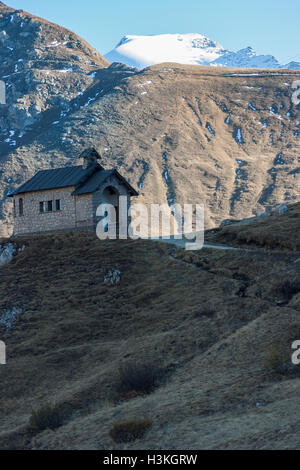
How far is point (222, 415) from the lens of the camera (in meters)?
18.2

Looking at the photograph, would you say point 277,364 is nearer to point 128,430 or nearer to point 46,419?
point 128,430

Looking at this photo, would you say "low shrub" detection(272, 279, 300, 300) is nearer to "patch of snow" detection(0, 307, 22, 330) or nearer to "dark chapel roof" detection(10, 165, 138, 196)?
"patch of snow" detection(0, 307, 22, 330)

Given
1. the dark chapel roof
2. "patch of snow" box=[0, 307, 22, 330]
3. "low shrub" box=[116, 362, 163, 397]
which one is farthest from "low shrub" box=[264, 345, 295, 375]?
the dark chapel roof

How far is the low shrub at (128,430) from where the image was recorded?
17.4 m

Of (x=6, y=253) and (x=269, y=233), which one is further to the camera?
(x=6, y=253)

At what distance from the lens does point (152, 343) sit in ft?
91.2

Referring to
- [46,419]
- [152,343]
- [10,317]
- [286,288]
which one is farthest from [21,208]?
[46,419]

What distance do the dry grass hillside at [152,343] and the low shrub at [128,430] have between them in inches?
1.8

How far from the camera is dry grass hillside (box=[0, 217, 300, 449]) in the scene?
17.9 meters

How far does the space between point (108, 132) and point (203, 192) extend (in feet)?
121

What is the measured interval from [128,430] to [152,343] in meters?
10.4

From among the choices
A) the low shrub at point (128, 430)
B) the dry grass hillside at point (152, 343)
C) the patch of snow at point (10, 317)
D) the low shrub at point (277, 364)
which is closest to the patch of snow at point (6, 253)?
the dry grass hillside at point (152, 343)
